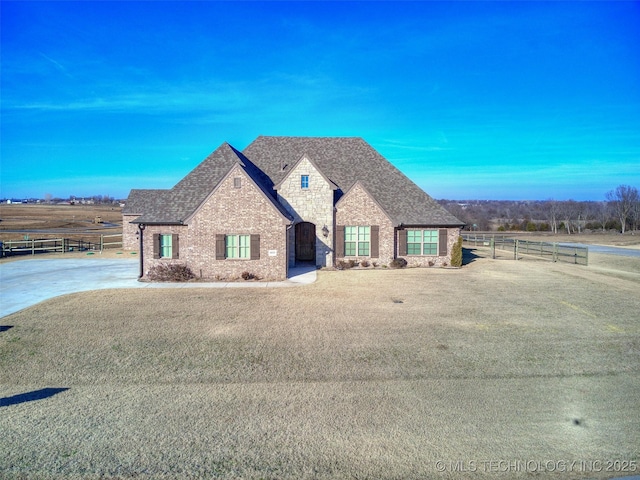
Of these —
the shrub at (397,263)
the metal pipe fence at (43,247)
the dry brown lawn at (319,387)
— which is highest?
the metal pipe fence at (43,247)

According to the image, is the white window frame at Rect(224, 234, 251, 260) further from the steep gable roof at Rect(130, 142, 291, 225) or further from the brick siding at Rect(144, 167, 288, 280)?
the steep gable roof at Rect(130, 142, 291, 225)

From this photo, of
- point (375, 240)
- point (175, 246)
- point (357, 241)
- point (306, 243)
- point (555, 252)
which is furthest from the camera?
point (555, 252)

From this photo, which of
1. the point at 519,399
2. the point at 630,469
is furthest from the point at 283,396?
the point at 630,469

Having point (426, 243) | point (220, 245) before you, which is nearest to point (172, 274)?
point (220, 245)

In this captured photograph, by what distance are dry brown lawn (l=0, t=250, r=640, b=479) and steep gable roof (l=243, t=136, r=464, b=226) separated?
1036 cm

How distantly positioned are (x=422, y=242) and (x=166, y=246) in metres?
14.7

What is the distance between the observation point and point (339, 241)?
2533 cm

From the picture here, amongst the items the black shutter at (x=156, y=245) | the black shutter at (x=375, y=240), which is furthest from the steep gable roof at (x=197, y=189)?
the black shutter at (x=375, y=240)

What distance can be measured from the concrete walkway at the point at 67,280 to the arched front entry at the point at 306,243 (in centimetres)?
233

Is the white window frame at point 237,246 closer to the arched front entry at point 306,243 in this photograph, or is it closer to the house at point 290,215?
the house at point 290,215

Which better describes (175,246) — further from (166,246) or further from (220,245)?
(220,245)

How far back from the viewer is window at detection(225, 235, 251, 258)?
21.8 metres

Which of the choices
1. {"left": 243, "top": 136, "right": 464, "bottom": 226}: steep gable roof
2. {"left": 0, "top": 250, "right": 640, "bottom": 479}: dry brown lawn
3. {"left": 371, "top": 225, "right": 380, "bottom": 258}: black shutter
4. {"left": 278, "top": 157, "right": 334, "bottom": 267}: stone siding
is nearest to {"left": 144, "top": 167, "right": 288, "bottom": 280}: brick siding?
{"left": 278, "top": 157, "right": 334, "bottom": 267}: stone siding

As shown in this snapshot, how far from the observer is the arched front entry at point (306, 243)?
88.8 feet
